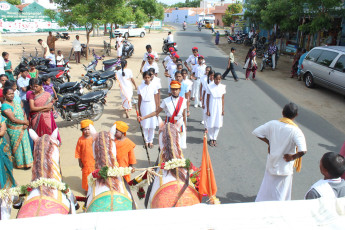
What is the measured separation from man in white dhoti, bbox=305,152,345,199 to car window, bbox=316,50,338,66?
9144 mm

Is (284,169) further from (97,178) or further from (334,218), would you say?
(97,178)

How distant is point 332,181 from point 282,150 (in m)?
0.89

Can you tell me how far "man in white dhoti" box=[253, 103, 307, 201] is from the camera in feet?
11.5

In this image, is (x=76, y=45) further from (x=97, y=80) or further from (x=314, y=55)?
(x=314, y=55)

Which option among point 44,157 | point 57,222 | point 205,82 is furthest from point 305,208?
point 205,82

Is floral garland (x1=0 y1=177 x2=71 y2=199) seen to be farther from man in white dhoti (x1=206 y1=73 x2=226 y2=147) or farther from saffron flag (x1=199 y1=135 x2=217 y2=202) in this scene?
man in white dhoti (x1=206 y1=73 x2=226 y2=147)

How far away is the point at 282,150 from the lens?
3.62 metres

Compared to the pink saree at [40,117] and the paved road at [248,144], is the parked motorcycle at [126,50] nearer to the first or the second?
the paved road at [248,144]

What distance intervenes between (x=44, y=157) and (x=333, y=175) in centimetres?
300

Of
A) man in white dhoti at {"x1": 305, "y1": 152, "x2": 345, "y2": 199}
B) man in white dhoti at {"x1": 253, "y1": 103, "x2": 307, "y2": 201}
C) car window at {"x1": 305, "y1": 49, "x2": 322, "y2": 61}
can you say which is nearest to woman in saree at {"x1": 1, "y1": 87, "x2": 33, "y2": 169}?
man in white dhoti at {"x1": 253, "y1": 103, "x2": 307, "y2": 201}

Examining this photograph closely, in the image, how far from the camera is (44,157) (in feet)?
9.82

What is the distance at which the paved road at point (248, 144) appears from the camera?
5.02 m

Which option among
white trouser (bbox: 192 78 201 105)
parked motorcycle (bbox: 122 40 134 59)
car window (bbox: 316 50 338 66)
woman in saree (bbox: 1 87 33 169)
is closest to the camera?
woman in saree (bbox: 1 87 33 169)

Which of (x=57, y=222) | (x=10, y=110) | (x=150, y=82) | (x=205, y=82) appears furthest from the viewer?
(x=205, y=82)
